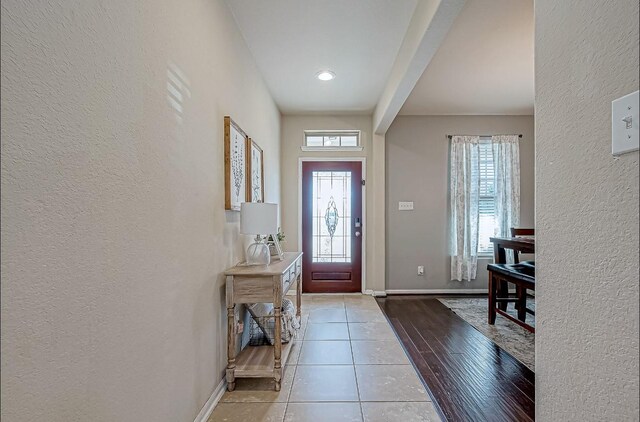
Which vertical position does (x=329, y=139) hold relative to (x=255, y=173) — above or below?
above

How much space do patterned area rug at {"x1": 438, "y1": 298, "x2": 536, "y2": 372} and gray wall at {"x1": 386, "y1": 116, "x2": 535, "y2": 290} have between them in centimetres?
54

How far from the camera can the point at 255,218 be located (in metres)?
2.28

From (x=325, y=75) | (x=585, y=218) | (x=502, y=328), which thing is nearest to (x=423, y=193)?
(x=502, y=328)

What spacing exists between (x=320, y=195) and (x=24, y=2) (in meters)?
4.16

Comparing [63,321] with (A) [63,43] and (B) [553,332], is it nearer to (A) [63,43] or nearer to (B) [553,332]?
(A) [63,43]

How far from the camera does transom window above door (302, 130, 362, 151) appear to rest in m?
4.88

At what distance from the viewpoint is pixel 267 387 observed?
222cm

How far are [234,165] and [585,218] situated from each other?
2.05m

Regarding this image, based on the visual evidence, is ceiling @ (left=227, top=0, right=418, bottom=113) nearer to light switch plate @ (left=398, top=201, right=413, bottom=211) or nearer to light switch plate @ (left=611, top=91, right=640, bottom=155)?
light switch plate @ (left=398, top=201, right=413, bottom=211)

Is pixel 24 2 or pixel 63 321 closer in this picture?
pixel 24 2

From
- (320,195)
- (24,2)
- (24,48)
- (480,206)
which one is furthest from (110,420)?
(480,206)

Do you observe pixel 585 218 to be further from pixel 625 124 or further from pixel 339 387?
pixel 339 387

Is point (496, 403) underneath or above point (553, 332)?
underneath

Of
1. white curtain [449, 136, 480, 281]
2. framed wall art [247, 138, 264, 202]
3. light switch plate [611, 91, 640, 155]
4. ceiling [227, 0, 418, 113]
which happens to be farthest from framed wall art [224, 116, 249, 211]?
white curtain [449, 136, 480, 281]
